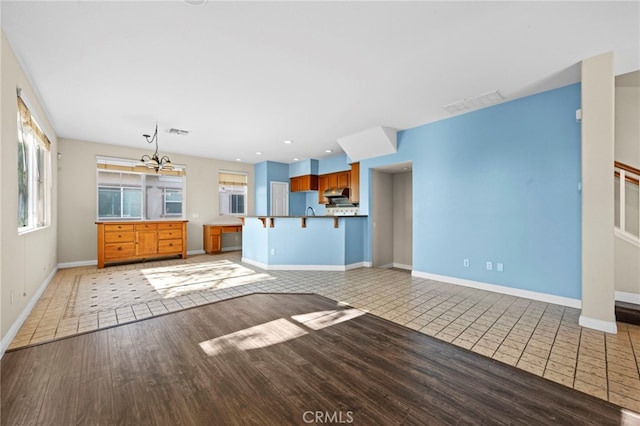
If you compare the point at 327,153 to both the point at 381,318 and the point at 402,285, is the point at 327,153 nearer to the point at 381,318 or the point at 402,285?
the point at 402,285

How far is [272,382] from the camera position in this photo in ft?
6.50

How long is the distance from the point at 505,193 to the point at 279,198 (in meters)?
6.29

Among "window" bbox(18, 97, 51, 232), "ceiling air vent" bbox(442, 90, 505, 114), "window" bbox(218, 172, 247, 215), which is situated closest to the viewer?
"window" bbox(18, 97, 51, 232)

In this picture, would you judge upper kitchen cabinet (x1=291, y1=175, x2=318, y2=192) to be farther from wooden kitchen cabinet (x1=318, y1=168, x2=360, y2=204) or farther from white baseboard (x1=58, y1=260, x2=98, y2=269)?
white baseboard (x1=58, y1=260, x2=98, y2=269)

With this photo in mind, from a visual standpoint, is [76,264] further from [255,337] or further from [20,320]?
[255,337]

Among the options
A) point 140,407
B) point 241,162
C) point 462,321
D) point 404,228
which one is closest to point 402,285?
point 462,321

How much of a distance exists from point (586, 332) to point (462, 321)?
1.16 meters

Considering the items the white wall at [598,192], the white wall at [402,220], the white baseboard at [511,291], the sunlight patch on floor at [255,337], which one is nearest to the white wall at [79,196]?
the sunlight patch on floor at [255,337]

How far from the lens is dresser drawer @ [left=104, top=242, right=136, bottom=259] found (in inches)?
234

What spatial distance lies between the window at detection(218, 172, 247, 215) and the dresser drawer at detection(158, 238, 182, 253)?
1753 millimetres

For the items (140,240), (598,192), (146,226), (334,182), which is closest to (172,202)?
(146,226)

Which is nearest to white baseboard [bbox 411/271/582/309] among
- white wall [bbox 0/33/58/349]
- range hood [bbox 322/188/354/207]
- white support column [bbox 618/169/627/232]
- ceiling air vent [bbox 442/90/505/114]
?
white support column [bbox 618/169/627/232]

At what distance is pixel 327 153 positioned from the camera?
7441 mm

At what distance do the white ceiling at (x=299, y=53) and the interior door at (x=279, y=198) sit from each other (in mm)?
4213
